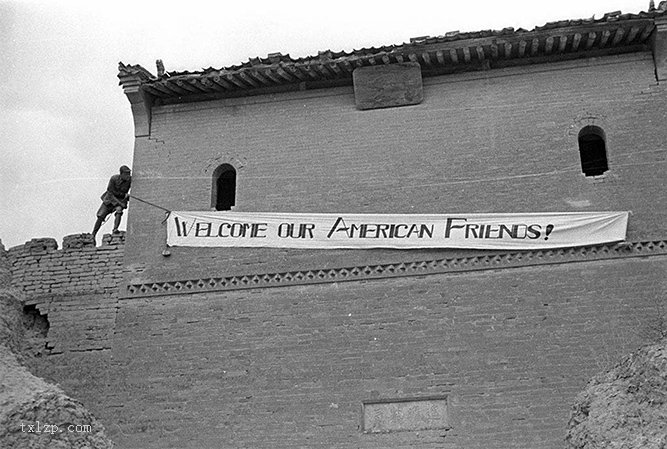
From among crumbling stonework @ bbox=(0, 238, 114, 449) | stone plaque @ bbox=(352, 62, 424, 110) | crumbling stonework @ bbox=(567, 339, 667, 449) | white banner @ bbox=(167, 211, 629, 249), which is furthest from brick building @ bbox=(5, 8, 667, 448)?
crumbling stonework @ bbox=(0, 238, 114, 449)

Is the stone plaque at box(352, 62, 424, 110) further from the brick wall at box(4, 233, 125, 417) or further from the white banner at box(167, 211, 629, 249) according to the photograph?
the brick wall at box(4, 233, 125, 417)

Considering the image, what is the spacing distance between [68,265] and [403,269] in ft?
16.1

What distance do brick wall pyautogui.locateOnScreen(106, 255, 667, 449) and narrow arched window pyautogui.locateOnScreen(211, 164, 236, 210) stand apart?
1.68 metres

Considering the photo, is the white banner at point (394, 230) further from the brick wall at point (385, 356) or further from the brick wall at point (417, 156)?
the brick wall at point (385, 356)

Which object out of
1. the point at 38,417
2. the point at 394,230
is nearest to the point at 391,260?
the point at 394,230

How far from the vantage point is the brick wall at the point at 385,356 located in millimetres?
12555

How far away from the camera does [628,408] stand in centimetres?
1011

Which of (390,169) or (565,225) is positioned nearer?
(565,225)

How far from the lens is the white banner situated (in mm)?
13336

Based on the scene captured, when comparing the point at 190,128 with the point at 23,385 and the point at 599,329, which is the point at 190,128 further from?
the point at 599,329

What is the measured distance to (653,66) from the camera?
14.2 m

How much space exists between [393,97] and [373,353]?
3.83 meters

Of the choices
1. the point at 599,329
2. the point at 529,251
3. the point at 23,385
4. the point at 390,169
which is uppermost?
the point at 390,169

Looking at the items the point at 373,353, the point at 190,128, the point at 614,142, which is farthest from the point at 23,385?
the point at 614,142
